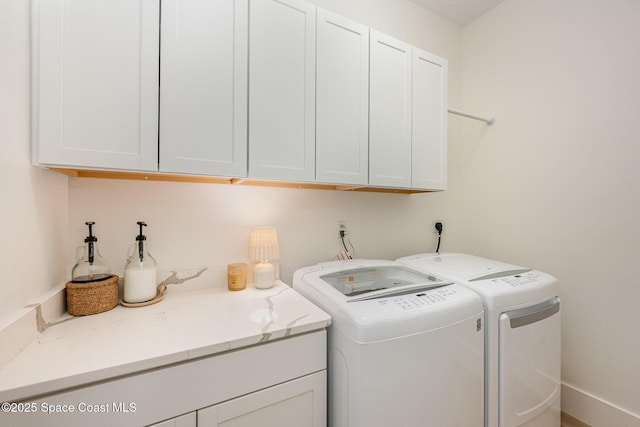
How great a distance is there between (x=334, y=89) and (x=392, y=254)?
4.18 ft

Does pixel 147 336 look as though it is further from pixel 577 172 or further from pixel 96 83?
pixel 577 172

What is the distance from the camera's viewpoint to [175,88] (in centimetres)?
102

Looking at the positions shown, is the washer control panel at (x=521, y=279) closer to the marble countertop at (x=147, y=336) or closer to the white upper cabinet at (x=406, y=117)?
the white upper cabinet at (x=406, y=117)

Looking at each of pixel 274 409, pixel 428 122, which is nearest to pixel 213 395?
pixel 274 409

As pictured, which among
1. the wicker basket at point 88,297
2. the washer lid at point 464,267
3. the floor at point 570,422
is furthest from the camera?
the floor at point 570,422

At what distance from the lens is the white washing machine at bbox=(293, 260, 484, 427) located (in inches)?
35.4

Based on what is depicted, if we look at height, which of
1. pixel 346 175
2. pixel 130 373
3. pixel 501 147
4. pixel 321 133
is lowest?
pixel 130 373

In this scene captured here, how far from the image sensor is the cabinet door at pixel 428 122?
166 cm

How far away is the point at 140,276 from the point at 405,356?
1113 millimetres

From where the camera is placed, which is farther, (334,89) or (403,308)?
(334,89)

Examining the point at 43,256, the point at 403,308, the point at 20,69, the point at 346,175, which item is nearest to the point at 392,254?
the point at 346,175

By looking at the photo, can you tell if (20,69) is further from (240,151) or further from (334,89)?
(334,89)

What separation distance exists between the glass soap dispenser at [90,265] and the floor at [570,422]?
2.72 meters

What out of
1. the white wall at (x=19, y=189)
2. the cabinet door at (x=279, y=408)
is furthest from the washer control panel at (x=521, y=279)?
the white wall at (x=19, y=189)
